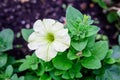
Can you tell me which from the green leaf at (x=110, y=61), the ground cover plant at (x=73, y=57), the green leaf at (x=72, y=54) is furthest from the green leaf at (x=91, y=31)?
the green leaf at (x=110, y=61)

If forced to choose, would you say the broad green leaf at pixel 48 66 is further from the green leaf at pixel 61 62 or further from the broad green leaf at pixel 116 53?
the broad green leaf at pixel 116 53

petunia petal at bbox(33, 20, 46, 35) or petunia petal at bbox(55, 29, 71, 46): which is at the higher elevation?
petunia petal at bbox(33, 20, 46, 35)

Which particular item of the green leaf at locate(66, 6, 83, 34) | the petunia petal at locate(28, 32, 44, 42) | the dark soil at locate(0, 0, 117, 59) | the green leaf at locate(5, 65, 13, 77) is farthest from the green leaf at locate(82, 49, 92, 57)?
the dark soil at locate(0, 0, 117, 59)

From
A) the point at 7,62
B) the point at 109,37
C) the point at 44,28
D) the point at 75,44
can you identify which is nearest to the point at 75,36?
the point at 75,44

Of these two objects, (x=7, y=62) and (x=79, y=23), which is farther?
(x=7, y=62)

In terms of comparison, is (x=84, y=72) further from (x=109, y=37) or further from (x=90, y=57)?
(x=109, y=37)

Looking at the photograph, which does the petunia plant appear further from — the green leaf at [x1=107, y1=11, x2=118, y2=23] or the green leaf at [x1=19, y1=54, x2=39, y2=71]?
the green leaf at [x1=107, y1=11, x2=118, y2=23]

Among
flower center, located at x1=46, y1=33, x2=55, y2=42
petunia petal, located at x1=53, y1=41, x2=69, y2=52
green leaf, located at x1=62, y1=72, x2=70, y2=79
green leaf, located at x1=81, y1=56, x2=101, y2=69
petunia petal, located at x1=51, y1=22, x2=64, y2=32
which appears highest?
petunia petal, located at x1=51, y1=22, x2=64, y2=32
